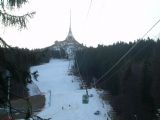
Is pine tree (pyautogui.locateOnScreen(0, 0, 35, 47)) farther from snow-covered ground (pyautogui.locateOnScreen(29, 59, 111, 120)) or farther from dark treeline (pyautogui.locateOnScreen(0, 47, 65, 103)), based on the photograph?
snow-covered ground (pyautogui.locateOnScreen(29, 59, 111, 120))

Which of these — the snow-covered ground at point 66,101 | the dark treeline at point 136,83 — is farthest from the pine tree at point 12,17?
the dark treeline at point 136,83

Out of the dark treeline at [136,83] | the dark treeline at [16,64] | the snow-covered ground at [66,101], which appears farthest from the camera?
the snow-covered ground at [66,101]

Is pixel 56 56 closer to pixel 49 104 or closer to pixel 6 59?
pixel 49 104

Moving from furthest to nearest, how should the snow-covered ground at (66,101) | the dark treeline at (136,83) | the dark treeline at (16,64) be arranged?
the snow-covered ground at (66,101) < the dark treeline at (136,83) < the dark treeline at (16,64)

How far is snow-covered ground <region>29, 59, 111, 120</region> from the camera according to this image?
179 feet

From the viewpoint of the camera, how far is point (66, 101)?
211 feet

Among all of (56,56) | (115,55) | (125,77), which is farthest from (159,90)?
(56,56)

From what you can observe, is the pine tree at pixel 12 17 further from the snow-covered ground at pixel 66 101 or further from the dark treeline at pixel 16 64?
the snow-covered ground at pixel 66 101

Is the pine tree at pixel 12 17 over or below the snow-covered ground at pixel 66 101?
over

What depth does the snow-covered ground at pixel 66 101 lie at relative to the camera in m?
54.5

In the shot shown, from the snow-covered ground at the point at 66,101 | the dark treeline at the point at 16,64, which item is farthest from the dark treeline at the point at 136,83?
the dark treeline at the point at 16,64

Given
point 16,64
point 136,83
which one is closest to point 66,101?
point 136,83

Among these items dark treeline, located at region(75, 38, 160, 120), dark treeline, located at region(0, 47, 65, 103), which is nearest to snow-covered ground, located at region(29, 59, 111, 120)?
dark treeline, located at region(75, 38, 160, 120)

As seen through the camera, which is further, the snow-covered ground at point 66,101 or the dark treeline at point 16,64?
the snow-covered ground at point 66,101
